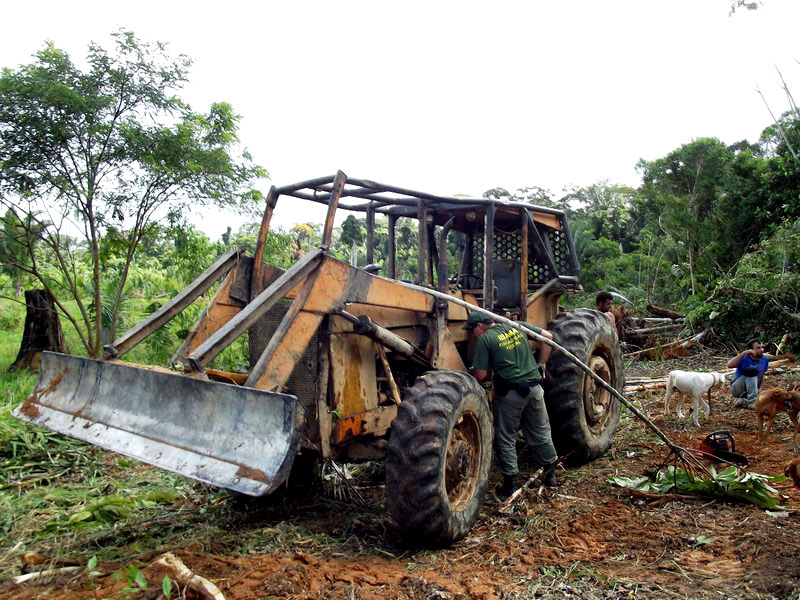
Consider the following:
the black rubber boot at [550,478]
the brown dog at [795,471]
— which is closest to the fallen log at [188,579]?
the black rubber boot at [550,478]

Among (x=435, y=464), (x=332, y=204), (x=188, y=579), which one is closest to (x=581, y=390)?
(x=435, y=464)

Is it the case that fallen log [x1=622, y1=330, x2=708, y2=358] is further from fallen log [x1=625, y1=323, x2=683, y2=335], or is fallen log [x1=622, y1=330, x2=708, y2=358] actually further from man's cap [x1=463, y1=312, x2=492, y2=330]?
man's cap [x1=463, y1=312, x2=492, y2=330]

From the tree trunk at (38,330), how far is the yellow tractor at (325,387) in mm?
5890

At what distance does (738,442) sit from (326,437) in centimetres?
495

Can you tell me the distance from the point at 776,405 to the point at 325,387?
503cm

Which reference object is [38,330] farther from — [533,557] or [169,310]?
[533,557]

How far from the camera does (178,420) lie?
3.87 metres

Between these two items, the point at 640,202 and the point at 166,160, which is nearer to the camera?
the point at 166,160

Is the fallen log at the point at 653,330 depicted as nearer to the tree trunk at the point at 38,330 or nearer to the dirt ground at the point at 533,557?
the dirt ground at the point at 533,557

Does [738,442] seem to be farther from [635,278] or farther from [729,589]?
[635,278]

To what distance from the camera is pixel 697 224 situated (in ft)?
56.7

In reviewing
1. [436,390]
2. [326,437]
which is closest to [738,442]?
[436,390]

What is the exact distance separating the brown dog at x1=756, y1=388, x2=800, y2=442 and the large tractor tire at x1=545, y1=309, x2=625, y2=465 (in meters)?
1.49

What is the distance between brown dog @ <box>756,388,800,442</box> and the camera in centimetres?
666
